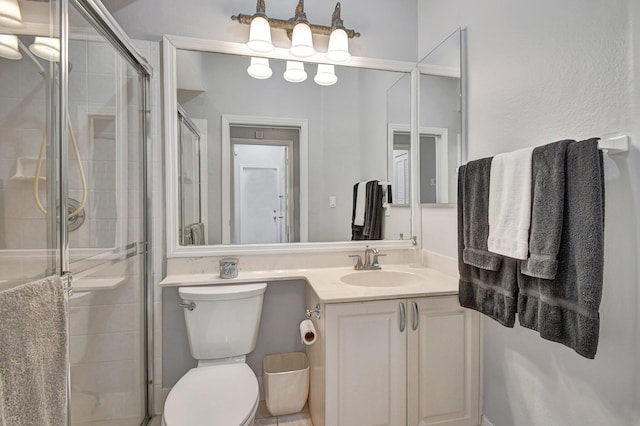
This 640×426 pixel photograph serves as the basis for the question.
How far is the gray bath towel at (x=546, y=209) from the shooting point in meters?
0.94

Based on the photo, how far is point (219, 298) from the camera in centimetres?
149

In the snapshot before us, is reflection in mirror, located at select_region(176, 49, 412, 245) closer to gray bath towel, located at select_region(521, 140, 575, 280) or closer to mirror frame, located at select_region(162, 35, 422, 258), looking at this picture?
mirror frame, located at select_region(162, 35, 422, 258)

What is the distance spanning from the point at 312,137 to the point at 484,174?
3.23 feet

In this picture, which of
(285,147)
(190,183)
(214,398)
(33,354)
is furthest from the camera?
(285,147)

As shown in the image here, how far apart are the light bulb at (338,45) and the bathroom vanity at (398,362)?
1346 mm

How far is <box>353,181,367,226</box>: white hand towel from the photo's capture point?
1.93 meters

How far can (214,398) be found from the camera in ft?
4.08

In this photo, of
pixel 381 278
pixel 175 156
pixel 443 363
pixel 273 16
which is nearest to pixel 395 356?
pixel 443 363

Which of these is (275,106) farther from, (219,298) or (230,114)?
(219,298)

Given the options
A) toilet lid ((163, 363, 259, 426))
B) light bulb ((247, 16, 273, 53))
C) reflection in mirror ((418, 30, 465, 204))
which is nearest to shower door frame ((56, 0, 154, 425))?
toilet lid ((163, 363, 259, 426))

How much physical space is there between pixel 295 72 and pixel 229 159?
64cm

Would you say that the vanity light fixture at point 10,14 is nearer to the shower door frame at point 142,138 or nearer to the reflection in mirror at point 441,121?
the shower door frame at point 142,138

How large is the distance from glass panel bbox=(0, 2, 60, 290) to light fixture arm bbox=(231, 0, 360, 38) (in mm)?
963

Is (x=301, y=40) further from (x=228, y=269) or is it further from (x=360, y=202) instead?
(x=228, y=269)
